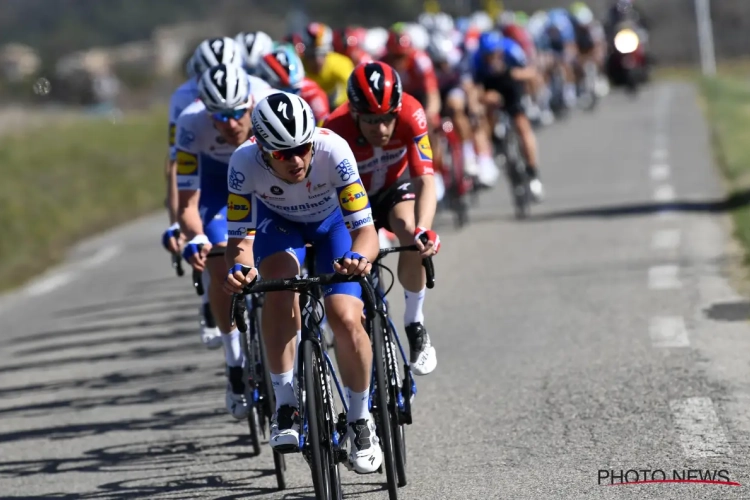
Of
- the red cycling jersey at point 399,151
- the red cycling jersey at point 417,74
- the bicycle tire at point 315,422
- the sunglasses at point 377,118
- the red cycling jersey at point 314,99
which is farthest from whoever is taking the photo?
the red cycling jersey at point 417,74

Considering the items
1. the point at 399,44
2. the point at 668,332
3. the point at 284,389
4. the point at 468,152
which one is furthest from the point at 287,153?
the point at 468,152

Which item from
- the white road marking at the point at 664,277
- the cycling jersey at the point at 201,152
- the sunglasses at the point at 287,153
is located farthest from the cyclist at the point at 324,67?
the sunglasses at the point at 287,153

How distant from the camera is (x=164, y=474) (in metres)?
7.18

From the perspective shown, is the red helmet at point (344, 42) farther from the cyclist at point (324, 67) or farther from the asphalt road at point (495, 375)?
the asphalt road at point (495, 375)

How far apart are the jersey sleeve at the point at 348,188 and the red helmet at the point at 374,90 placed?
0.88 meters

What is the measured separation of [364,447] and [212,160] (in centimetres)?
285

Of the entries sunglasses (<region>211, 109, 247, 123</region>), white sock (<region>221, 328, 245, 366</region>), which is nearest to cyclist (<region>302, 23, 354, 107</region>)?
white sock (<region>221, 328, 245, 366</region>)

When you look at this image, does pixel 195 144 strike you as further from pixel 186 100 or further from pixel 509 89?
pixel 509 89

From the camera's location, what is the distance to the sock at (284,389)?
6.14 metres

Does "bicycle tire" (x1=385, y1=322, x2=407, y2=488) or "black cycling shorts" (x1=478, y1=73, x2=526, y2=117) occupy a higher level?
"black cycling shorts" (x1=478, y1=73, x2=526, y2=117)

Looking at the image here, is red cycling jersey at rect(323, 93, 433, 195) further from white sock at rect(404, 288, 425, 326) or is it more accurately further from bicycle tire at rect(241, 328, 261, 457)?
bicycle tire at rect(241, 328, 261, 457)

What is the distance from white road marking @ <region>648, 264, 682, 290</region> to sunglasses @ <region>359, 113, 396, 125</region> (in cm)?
419

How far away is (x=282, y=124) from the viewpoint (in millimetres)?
5742

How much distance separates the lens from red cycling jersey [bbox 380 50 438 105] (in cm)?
1338
